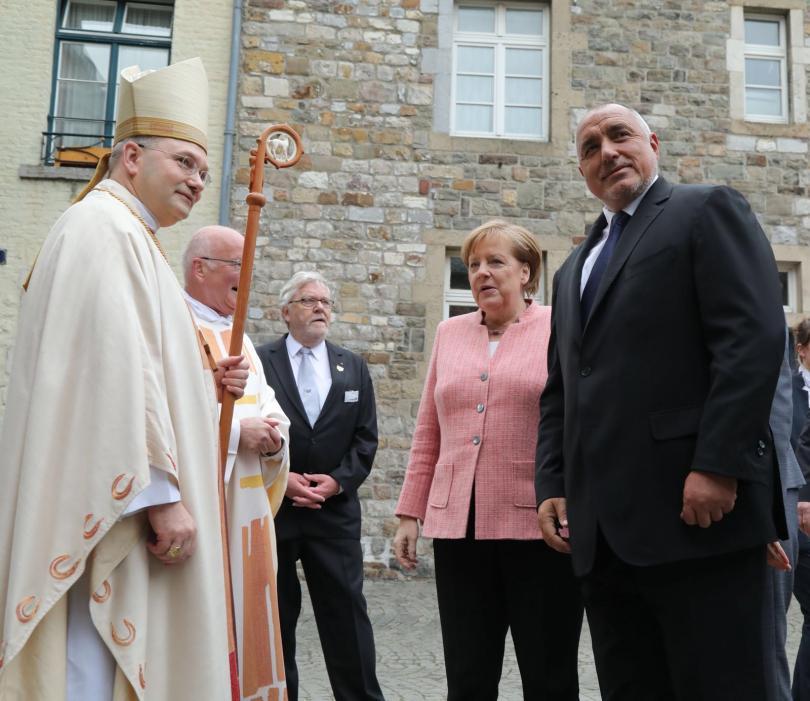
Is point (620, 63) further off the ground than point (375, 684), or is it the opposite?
point (620, 63)

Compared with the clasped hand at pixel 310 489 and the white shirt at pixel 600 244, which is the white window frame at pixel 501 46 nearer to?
the clasped hand at pixel 310 489

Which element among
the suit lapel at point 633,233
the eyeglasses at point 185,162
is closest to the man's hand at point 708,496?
the suit lapel at point 633,233

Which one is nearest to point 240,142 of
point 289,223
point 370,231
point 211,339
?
point 289,223

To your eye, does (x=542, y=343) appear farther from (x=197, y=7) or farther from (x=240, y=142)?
(x=197, y=7)

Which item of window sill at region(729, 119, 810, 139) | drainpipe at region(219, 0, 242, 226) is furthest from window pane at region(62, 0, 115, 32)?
window sill at region(729, 119, 810, 139)

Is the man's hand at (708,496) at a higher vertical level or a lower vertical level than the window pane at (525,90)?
lower

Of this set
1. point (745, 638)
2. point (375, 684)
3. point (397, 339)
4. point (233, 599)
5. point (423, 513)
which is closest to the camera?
point (745, 638)

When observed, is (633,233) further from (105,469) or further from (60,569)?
(60,569)

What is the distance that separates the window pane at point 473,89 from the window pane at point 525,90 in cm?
21

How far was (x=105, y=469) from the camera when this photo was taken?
243cm

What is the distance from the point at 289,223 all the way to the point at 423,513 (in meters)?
6.61

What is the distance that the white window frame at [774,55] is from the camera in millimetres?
10570

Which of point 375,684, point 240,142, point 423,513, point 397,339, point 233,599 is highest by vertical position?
point 240,142

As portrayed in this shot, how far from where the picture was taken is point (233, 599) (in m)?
3.34
